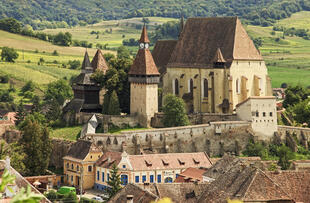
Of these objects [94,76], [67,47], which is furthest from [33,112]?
[67,47]

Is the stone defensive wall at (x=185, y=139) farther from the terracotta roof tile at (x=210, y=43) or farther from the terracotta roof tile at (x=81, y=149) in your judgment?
the terracotta roof tile at (x=210, y=43)

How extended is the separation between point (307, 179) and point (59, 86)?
89.5m

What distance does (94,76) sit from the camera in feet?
299

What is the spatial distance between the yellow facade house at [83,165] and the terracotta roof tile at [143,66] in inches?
417

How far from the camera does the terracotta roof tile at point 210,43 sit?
9162 cm

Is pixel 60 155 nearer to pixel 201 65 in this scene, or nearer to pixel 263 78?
pixel 201 65

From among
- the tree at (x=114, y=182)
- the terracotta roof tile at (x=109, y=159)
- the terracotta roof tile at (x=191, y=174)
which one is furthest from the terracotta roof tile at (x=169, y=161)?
the tree at (x=114, y=182)

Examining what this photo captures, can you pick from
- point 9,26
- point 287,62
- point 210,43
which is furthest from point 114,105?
point 9,26

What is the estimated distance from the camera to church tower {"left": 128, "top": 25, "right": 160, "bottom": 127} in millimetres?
85938

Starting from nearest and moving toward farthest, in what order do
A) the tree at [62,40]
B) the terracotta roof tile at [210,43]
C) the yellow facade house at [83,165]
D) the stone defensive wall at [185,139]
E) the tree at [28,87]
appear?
the yellow facade house at [83,165], the stone defensive wall at [185,139], the terracotta roof tile at [210,43], the tree at [28,87], the tree at [62,40]

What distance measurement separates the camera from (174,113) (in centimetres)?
8544

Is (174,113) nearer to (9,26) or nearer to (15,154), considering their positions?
(15,154)

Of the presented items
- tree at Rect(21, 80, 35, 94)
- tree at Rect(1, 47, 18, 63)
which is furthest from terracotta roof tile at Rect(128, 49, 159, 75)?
tree at Rect(1, 47, 18, 63)

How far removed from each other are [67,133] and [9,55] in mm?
70170
